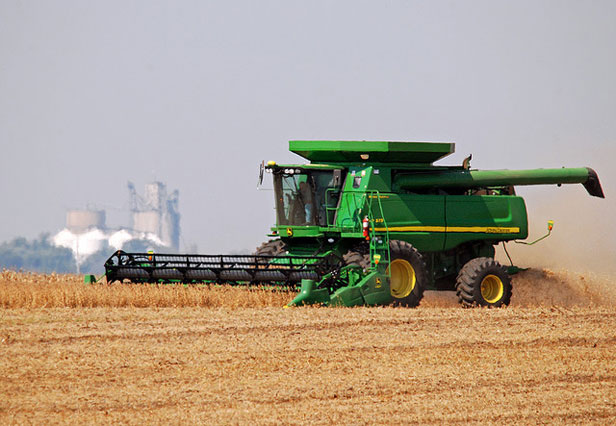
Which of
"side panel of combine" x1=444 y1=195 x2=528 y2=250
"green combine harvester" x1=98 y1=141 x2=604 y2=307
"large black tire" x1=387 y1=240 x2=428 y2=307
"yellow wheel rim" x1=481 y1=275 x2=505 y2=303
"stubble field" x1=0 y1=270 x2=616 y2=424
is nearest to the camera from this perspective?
"stubble field" x1=0 y1=270 x2=616 y2=424

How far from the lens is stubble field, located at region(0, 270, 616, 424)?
23.6 ft

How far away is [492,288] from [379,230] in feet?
7.13

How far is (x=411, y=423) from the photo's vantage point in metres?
6.90

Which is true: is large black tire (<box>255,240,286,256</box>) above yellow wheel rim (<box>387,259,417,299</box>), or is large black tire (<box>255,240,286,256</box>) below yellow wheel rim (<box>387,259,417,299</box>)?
above

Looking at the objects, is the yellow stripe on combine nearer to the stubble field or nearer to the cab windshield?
the cab windshield

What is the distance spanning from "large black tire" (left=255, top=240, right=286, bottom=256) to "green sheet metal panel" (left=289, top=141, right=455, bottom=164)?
1.51 meters

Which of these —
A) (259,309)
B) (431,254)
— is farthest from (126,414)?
(431,254)

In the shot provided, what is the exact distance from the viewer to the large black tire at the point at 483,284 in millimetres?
14898

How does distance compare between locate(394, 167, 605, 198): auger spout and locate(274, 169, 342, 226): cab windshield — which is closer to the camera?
locate(274, 169, 342, 226): cab windshield

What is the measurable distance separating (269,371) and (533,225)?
469 inches

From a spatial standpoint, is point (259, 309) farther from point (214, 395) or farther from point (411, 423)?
point (411, 423)

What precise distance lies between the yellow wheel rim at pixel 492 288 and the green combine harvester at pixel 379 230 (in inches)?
0.6

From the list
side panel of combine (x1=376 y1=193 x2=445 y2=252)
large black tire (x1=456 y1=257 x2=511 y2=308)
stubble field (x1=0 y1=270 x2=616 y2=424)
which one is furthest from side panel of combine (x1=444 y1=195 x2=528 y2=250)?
stubble field (x1=0 y1=270 x2=616 y2=424)

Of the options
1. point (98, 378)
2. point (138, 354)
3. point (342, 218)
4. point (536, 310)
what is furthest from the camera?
point (342, 218)
